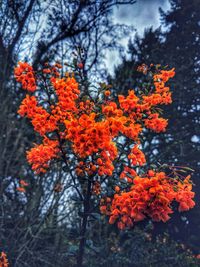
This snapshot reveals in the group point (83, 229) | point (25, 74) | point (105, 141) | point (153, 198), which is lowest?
point (83, 229)

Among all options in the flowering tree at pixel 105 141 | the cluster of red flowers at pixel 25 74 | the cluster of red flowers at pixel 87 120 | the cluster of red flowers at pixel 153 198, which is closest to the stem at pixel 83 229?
the flowering tree at pixel 105 141

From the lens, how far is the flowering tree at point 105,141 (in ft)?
8.68

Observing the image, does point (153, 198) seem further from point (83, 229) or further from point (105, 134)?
point (83, 229)

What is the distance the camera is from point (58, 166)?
5695mm

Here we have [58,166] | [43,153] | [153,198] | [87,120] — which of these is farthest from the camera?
[58,166]

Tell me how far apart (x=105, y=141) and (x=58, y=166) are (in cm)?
295

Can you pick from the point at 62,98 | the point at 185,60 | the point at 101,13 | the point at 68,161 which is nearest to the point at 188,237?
the point at 185,60

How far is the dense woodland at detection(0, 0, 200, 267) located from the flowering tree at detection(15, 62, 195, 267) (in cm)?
56

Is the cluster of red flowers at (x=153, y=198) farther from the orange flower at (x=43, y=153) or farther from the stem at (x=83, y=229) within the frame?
the orange flower at (x=43, y=153)

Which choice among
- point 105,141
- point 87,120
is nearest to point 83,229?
point 105,141

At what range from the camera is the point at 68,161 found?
377 centimetres

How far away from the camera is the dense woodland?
18.2ft

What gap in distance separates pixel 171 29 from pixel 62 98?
11.9 meters

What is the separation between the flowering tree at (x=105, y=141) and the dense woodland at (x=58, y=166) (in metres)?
0.56
